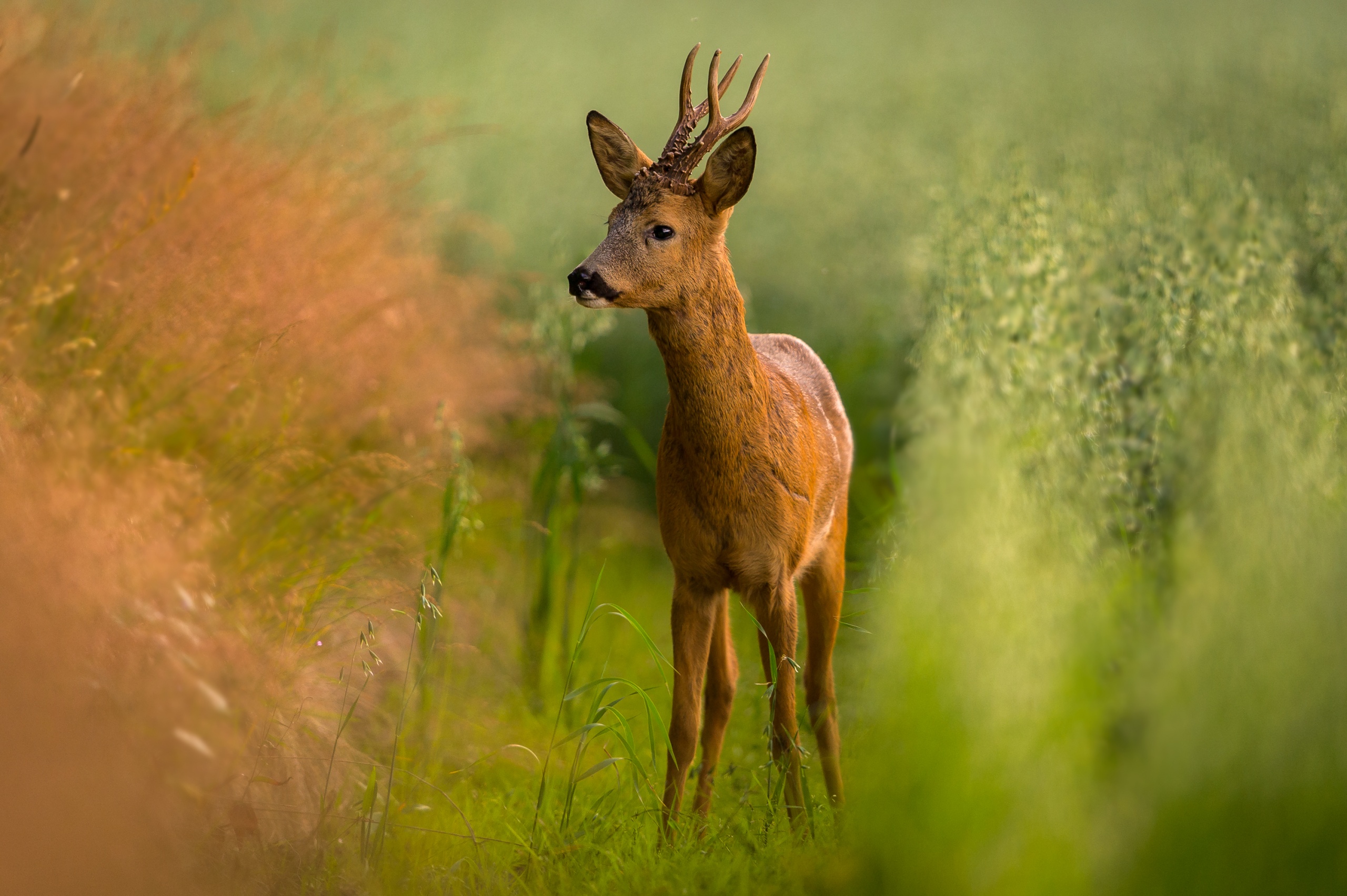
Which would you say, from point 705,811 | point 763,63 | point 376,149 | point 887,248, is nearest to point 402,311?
point 376,149

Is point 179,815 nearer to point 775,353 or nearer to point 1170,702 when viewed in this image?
point 1170,702

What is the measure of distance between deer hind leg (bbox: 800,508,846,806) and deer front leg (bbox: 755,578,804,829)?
0.37m

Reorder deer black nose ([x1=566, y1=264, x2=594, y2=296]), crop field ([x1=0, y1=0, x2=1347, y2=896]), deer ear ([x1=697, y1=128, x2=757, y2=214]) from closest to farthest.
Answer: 1. crop field ([x1=0, y1=0, x2=1347, y2=896])
2. deer black nose ([x1=566, y1=264, x2=594, y2=296])
3. deer ear ([x1=697, y1=128, x2=757, y2=214])

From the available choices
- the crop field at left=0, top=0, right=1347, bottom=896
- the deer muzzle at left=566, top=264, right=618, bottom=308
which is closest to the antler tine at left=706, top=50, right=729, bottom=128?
the deer muzzle at left=566, top=264, right=618, bottom=308

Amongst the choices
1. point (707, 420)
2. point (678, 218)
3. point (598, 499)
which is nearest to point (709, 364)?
point (707, 420)

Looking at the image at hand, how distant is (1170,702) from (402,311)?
10.1 ft

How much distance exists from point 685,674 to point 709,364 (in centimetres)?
78

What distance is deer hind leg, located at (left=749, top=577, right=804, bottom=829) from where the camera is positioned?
2.68 metres

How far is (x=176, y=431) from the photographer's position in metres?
3.29

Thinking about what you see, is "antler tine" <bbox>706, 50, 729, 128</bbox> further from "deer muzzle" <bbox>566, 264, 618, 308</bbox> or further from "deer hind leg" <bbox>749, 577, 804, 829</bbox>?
"deer hind leg" <bbox>749, 577, 804, 829</bbox>

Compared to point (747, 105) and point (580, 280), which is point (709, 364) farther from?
point (747, 105)

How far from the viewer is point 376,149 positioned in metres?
4.16

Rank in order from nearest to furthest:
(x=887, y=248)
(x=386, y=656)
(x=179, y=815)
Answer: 1. (x=179, y=815)
2. (x=386, y=656)
3. (x=887, y=248)

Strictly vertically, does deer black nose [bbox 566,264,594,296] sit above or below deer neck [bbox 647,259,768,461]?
above
